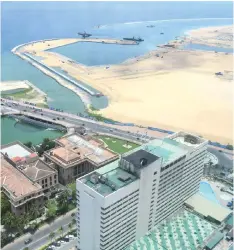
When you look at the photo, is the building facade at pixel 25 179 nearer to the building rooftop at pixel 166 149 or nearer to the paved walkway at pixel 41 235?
the paved walkway at pixel 41 235

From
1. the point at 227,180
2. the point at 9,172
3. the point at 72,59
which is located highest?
the point at 72,59

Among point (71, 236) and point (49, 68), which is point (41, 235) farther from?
point (49, 68)

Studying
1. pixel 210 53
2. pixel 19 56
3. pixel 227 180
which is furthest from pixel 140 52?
pixel 227 180

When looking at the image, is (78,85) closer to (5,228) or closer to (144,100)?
(144,100)

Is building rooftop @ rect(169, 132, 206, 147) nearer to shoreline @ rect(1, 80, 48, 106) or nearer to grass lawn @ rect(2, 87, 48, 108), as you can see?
shoreline @ rect(1, 80, 48, 106)

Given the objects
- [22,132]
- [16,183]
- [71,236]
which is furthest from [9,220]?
[22,132]

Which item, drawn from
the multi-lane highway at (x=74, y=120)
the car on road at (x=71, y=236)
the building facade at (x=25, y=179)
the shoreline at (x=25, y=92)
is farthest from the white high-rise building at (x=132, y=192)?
the shoreline at (x=25, y=92)
